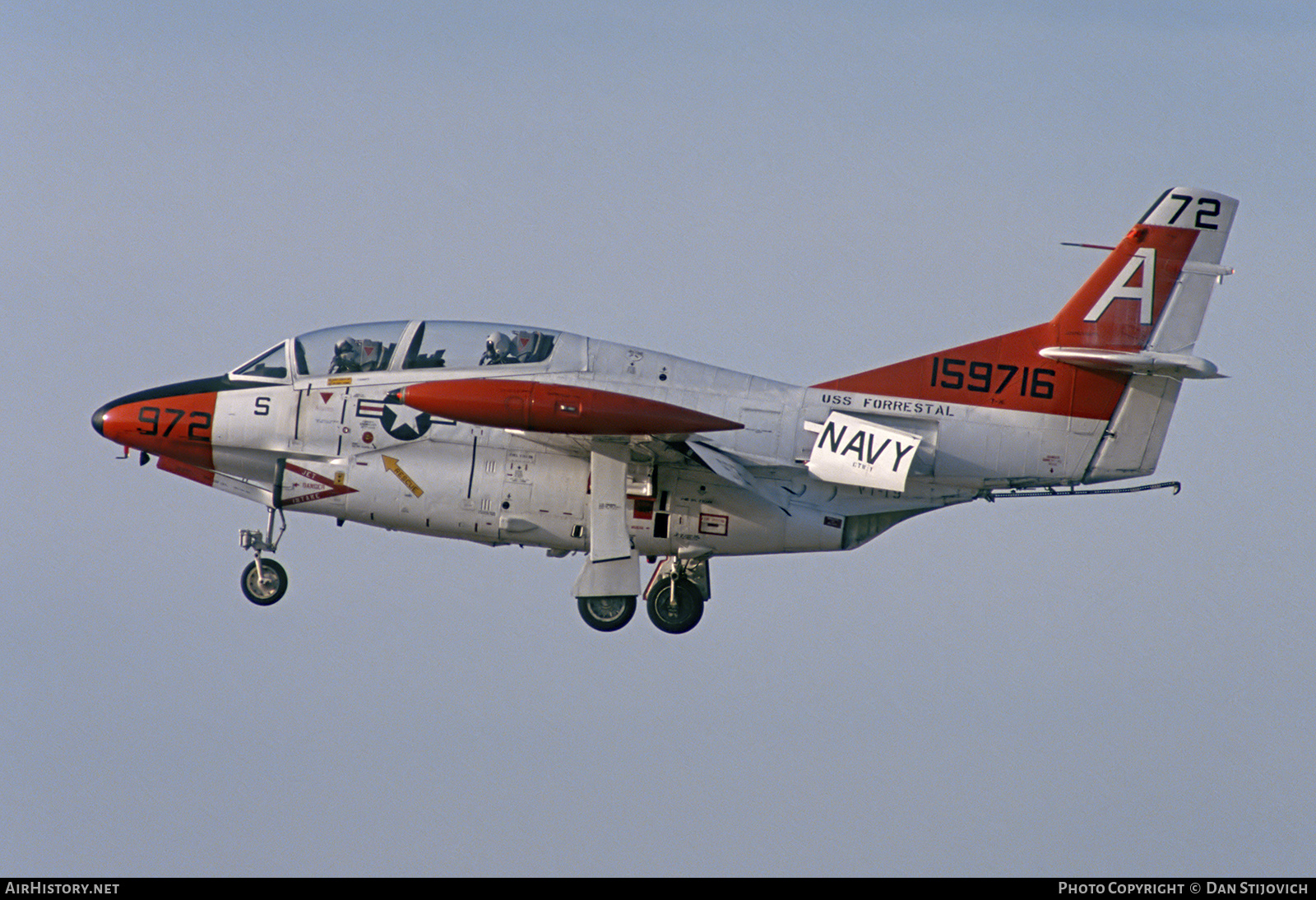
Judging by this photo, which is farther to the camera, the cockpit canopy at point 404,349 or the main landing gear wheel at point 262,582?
the main landing gear wheel at point 262,582

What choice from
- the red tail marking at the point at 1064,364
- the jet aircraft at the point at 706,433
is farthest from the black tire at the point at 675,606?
the red tail marking at the point at 1064,364

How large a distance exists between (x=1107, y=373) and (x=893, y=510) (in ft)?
9.57

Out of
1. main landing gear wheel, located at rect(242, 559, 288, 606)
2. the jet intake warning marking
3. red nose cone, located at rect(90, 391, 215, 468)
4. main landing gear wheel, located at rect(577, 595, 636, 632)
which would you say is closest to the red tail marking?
the jet intake warning marking

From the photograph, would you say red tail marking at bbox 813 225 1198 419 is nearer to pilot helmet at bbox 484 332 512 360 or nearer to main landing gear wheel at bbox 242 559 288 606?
pilot helmet at bbox 484 332 512 360

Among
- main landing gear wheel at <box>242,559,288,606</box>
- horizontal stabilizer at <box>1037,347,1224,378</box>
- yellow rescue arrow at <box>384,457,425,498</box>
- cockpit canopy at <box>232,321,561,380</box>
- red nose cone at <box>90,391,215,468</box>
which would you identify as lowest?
main landing gear wheel at <box>242,559,288,606</box>

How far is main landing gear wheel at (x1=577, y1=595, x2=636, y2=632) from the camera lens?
2280cm

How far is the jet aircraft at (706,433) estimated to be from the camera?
73.2 feet

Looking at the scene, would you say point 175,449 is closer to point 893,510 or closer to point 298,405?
point 298,405

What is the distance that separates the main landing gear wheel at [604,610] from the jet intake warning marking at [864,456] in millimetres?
2760

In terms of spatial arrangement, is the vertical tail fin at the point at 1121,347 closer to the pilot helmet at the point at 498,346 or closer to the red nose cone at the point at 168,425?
the pilot helmet at the point at 498,346

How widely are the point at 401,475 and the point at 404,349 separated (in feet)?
4.95

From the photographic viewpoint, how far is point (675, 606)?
2327 cm

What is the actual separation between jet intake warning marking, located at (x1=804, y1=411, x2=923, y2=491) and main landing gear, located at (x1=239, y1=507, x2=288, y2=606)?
636cm

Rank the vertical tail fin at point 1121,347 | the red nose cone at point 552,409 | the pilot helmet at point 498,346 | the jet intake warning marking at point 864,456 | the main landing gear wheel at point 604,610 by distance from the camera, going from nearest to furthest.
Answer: the red nose cone at point 552,409 < the jet intake warning marking at point 864,456 < the vertical tail fin at point 1121,347 < the pilot helmet at point 498,346 < the main landing gear wheel at point 604,610
